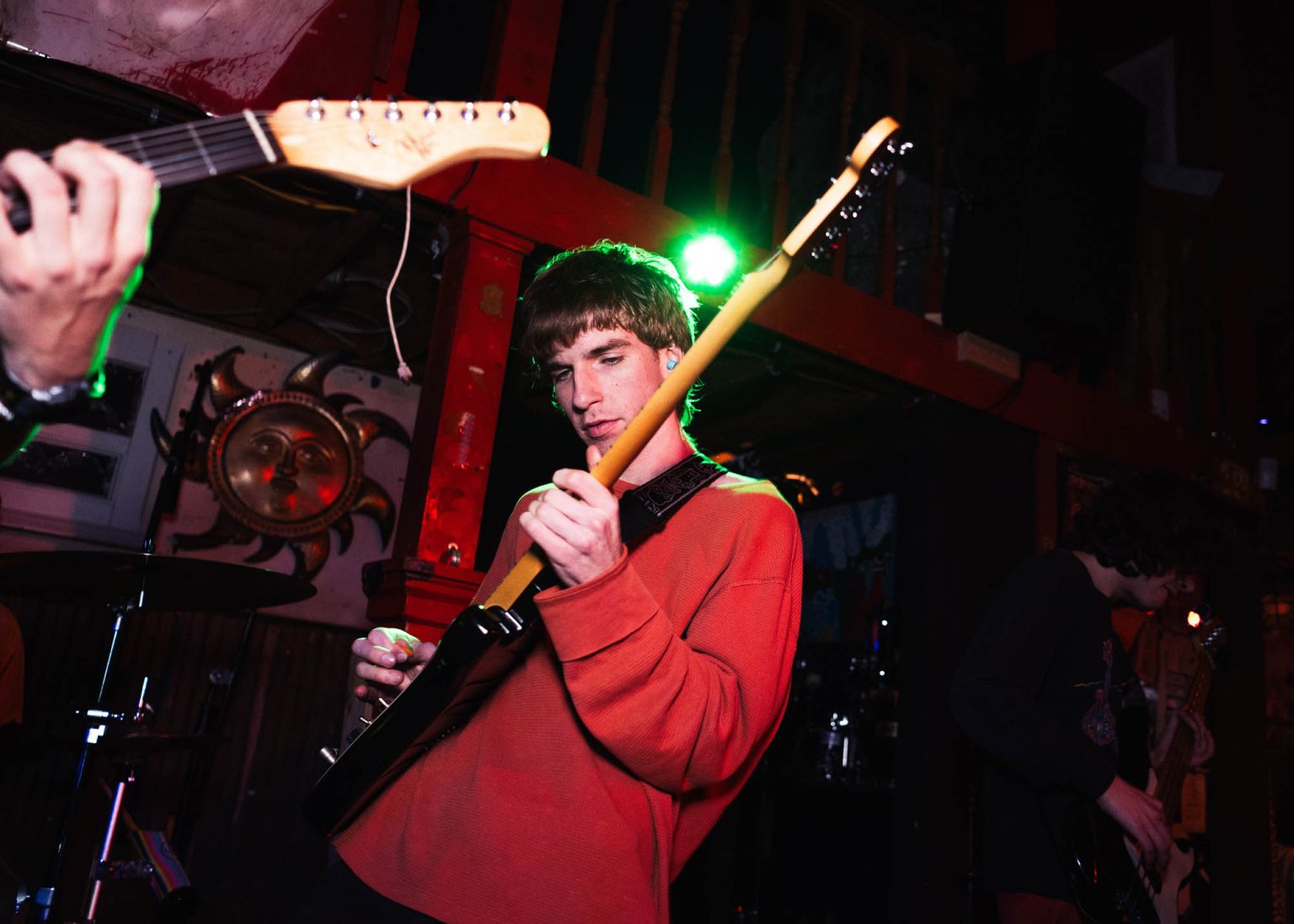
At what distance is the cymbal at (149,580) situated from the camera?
2.89 meters

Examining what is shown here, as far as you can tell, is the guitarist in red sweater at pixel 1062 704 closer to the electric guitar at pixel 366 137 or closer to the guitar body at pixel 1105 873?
the guitar body at pixel 1105 873

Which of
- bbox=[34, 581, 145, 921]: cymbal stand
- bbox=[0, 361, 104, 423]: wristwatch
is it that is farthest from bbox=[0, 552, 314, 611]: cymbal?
bbox=[0, 361, 104, 423]: wristwatch

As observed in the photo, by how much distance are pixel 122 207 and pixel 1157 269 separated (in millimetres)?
5630

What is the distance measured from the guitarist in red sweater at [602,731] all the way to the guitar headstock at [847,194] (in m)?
0.40

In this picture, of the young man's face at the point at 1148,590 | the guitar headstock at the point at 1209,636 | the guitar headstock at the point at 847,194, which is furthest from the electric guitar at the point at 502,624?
the guitar headstock at the point at 1209,636

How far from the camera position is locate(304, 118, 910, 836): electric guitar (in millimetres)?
1064

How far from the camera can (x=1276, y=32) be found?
565 centimetres

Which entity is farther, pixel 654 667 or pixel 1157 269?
pixel 1157 269

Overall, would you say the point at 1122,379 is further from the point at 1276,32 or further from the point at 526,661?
the point at 526,661

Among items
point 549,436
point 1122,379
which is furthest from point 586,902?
point 1122,379

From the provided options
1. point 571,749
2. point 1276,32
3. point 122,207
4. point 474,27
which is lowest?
point 571,749

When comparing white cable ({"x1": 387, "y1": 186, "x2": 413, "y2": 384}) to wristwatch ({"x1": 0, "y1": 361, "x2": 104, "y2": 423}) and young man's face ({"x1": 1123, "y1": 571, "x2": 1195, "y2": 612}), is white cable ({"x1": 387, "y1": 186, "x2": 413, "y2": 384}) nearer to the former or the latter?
wristwatch ({"x1": 0, "y1": 361, "x2": 104, "y2": 423})

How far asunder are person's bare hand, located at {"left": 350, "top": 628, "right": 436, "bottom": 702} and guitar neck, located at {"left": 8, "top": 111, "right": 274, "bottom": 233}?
0.84 meters

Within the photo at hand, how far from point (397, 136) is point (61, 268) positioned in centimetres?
42
